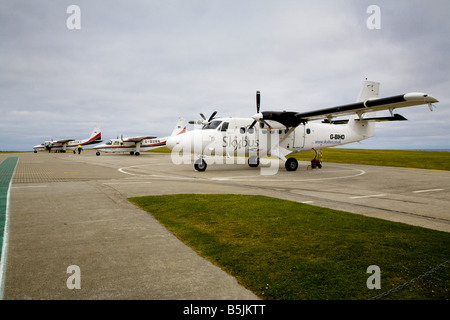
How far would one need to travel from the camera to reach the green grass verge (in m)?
3.15

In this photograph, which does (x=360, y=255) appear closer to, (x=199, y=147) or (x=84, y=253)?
(x=84, y=253)

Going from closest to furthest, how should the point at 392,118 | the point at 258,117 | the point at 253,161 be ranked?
the point at 258,117, the point at 392,118, the point at 253,161

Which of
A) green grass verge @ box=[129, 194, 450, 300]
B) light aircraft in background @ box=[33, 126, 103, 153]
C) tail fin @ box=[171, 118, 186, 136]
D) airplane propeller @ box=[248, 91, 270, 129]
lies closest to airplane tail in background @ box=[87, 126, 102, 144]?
light aircraft in background @ box=[33, 126, 103, 153]

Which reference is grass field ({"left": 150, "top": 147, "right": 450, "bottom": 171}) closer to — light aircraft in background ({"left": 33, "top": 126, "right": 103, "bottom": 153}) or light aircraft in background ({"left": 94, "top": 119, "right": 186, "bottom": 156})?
light aircraft in background ({"left": 94, "top": 119, "right": 186, "bottom": 156})

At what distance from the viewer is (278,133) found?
769 inches

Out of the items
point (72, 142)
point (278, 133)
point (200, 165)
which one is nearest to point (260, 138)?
point (278, 133)

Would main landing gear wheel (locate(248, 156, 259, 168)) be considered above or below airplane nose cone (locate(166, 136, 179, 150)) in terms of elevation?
below

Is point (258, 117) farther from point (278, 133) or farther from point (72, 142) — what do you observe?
point (72, 142)

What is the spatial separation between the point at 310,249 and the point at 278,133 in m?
15.8

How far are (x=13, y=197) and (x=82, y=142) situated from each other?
59359 millimetres

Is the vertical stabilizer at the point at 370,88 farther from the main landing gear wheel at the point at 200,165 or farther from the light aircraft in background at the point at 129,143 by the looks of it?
the light aircraft in background at the point at 129,143

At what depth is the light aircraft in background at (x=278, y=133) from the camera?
17.0m

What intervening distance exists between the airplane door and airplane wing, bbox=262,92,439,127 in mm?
1642

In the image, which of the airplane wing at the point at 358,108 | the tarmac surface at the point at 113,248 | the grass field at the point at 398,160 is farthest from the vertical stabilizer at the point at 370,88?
the tarmac surface at the point at 113,248
